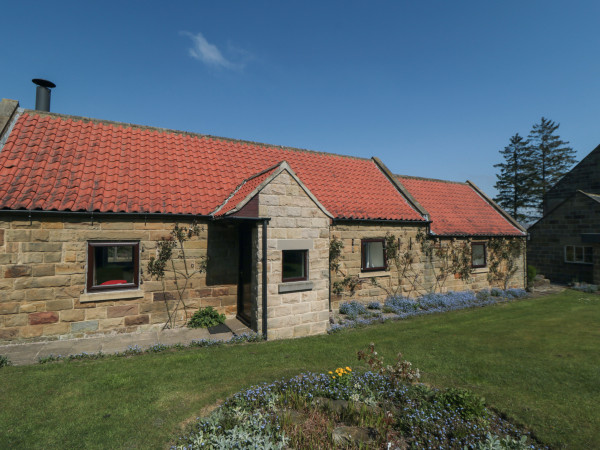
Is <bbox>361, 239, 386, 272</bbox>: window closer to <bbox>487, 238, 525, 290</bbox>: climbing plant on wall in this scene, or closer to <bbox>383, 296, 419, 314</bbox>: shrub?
<bbox>383, 296, 419, 314</bbox>: shrub

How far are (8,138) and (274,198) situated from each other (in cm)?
848

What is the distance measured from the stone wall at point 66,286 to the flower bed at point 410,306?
5275 millimetres

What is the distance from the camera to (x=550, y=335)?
8773 millimetres

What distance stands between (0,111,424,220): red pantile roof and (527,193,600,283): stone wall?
41.3 ft

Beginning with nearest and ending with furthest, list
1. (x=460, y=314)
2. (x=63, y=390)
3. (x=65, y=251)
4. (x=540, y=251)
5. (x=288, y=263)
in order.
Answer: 1. (x=63, y=390)
2. (x=65, y=251)
3. (x=288, y=263)
4. (x=460, y=314)
5. (x=540, y=251)

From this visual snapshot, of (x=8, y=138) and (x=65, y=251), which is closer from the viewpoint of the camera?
(x=65, y=251)

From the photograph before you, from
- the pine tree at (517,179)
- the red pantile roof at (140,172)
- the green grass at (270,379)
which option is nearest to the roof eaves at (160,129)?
the red pantile roof at (140,172)

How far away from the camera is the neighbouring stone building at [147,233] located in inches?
297

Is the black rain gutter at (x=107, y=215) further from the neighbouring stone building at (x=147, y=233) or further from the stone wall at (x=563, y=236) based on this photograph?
the stone wall at (x=563, y=236)

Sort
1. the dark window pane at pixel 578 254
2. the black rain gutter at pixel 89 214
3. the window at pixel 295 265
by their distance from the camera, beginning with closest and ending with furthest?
the black rain gutter at pixel 89 214 → the window at pixel 295 265 → the dark window pane at pixel 578 254

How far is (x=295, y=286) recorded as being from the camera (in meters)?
8.30

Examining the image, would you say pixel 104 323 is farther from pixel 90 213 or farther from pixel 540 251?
pixel 540 251

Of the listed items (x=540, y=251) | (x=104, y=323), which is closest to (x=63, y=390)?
(x=104, y=323)

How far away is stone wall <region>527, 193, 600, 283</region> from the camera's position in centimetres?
1744
